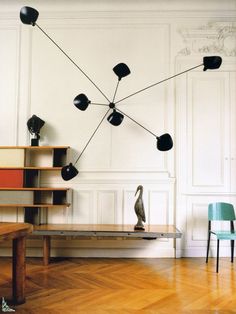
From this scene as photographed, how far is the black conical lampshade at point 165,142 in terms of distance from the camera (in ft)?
12.8

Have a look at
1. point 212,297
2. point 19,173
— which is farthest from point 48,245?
point 212,297

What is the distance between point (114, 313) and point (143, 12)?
13.0ft

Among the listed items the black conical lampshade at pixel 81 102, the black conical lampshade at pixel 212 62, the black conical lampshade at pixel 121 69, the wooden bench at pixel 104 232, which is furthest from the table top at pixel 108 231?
the black conical lampshade at pixel 212 62

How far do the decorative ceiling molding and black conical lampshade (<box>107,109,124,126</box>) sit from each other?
4.37 ft

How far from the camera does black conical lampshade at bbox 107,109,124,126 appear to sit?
4.04 m

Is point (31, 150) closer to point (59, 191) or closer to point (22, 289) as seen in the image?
point (59, 191)

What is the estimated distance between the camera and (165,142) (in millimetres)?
3920

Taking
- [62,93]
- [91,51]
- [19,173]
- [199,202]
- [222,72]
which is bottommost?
[199,202]

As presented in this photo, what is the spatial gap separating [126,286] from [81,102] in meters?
2.31

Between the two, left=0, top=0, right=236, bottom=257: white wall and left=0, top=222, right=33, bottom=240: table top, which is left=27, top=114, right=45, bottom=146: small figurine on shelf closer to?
left=0, top=0, right=236, bottom=257: white wall

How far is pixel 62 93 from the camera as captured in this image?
437cm

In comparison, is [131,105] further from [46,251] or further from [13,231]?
[13,231]

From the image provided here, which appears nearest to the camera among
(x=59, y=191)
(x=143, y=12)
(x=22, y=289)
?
(x=22, y=289)

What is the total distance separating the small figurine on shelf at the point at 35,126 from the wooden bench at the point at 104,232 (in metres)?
1.19
